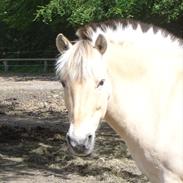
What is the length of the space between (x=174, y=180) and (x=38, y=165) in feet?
11.7

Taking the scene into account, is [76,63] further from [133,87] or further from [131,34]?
[131,34]

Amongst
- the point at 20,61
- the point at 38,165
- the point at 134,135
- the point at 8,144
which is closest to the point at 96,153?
the point at 38,165

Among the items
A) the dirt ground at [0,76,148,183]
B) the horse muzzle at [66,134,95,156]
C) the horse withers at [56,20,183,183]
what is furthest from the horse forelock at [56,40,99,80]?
the dirt ground at [0,76,148,183]

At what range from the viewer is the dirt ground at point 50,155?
20.1ft

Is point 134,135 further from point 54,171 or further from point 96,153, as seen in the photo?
point 96,153

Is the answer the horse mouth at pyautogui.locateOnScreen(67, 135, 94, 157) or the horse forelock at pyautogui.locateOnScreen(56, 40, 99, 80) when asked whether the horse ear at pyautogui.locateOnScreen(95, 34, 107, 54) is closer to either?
the horse forelock at pyautogui.locateOnScreen(56, 40, 99, 80)

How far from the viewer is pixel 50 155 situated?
7211 millimetres

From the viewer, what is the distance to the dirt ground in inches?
242

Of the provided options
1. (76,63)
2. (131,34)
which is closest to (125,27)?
(131,34)

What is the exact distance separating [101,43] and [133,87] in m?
0.45

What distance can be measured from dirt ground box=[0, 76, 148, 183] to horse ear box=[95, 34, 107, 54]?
9.25 ft

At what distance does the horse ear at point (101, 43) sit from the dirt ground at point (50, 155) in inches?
111

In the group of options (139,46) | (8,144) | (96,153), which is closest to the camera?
(139,46)

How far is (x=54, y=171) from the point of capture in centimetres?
646
